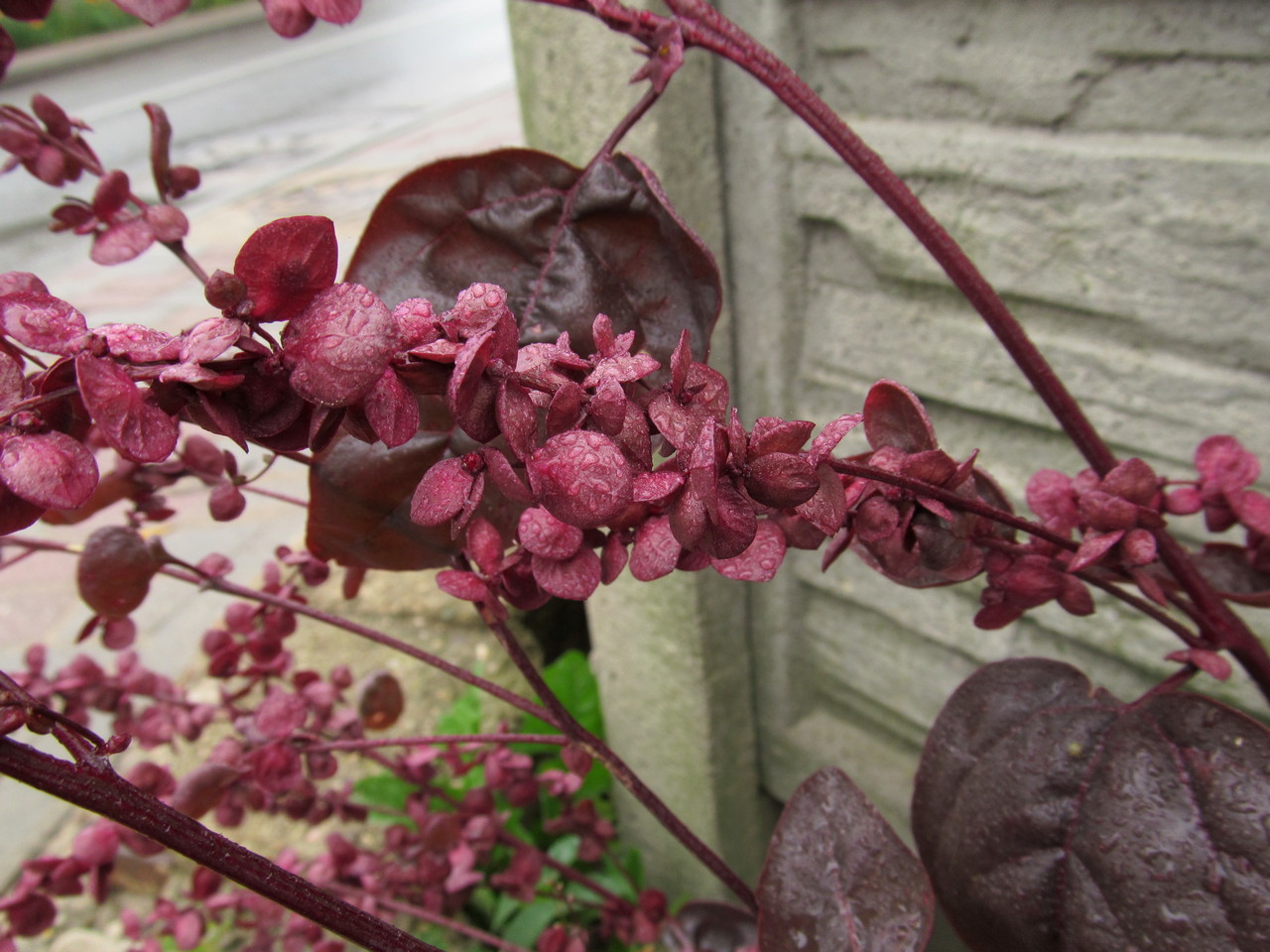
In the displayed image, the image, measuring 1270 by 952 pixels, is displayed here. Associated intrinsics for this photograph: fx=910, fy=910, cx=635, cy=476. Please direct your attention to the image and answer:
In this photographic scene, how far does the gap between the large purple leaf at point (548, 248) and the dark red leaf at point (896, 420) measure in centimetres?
8

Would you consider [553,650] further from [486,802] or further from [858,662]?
[486,802]

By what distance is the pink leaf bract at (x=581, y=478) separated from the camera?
25 cm

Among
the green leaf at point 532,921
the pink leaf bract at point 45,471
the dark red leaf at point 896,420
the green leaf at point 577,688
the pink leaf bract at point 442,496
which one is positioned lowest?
the green leaf at point 532,921

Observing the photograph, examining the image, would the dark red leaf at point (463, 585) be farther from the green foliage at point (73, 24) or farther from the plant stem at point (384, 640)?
the green foliage at point (73, 24)

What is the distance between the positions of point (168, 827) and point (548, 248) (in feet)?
0.98

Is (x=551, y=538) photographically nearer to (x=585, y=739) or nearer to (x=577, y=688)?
(x=585, y=739)

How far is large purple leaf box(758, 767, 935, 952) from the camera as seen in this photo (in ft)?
1.41

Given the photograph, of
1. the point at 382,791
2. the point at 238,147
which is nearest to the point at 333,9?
the point at 382,791

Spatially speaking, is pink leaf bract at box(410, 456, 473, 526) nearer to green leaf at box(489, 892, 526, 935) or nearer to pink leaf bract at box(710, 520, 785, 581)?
pink leaf bract at box(710, 520, 785, 581)

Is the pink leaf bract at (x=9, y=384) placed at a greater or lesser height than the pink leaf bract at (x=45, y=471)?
greater

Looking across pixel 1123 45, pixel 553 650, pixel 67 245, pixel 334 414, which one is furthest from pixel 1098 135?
pixel 67 245

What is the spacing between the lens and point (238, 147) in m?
5.16

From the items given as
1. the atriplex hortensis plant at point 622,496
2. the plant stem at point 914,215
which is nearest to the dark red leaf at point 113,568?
the atriplex hortensis plant at point 622,496

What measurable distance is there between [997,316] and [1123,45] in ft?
1.07
